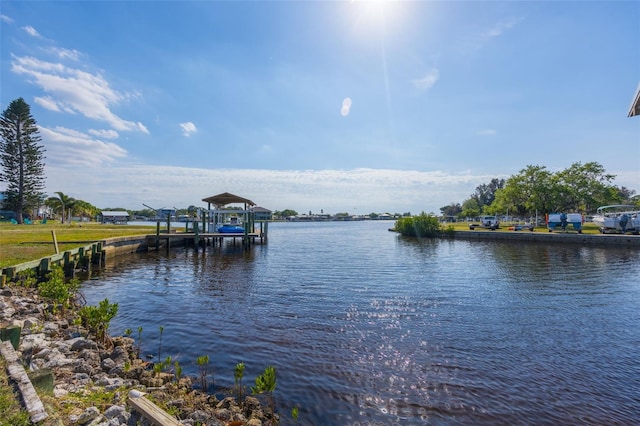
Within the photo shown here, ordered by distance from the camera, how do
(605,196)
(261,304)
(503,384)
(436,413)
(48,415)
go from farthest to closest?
(605,196), (261,304), (503,384), (436,413), (48,415)

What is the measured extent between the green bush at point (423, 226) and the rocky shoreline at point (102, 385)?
42.3m

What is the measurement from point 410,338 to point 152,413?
233 inches

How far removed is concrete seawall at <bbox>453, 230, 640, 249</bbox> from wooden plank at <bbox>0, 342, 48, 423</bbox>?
126 feet

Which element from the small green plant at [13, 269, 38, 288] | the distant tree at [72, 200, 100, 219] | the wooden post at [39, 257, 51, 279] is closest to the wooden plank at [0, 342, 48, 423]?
the small green plant at [13, 269, 38, 288]

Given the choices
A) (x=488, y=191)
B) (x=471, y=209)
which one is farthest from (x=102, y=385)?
(x=488, y=191)

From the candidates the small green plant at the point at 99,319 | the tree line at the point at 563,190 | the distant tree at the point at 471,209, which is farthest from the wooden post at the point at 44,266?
the distant tree at the point at 471,209

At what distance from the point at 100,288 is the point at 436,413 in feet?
42.3

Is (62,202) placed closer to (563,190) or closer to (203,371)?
(203,371)

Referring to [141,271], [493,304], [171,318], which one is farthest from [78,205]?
[493,304]

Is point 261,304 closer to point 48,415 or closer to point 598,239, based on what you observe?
point 48,415

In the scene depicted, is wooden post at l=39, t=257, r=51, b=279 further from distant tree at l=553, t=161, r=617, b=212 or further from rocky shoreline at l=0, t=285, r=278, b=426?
distant tree at l=553, t=161, r=617, b=212

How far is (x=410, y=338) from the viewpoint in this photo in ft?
25.9

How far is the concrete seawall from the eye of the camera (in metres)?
29.1

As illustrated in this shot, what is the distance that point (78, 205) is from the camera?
7012cm
